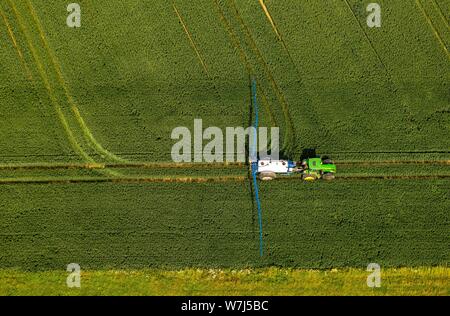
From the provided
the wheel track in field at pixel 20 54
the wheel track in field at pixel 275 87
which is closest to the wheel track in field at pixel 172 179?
the wheel track in field at pixel 275 87

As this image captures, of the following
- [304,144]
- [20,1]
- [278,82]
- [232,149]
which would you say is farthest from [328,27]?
[20,1]

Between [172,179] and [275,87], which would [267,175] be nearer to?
[172,179]

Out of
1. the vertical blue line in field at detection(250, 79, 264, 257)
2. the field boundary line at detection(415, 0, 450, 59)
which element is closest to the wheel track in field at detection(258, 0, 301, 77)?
the vertical blue line in field at detection(250, 79, 264, 257)

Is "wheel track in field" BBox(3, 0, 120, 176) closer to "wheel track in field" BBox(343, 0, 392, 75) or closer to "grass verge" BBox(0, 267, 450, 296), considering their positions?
"grass verge" BBox(0, 267, 450, 296)

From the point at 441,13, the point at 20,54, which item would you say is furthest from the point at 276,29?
the point at 20,54

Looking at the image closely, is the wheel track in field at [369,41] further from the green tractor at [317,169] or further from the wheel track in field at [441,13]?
the green tractor at [317,169]
